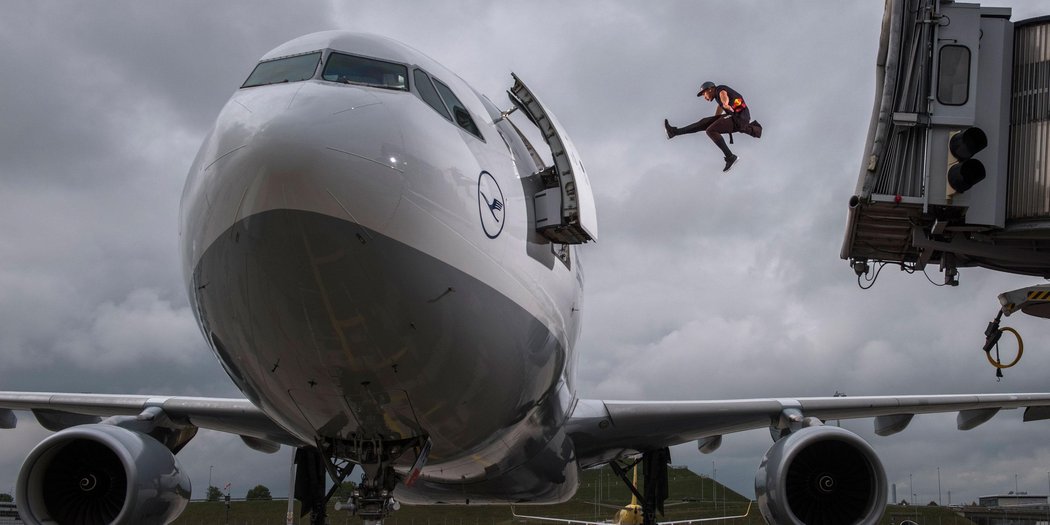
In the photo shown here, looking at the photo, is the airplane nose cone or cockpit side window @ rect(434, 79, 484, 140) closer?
the airplane nose cone

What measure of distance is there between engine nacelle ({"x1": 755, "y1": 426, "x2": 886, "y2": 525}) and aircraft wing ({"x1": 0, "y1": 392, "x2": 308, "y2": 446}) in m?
5.27

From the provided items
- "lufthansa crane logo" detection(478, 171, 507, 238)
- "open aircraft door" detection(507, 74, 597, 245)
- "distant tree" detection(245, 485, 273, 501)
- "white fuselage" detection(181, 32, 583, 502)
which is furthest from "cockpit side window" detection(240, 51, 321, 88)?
"distant tree" detection(245, 485, 273, 501)

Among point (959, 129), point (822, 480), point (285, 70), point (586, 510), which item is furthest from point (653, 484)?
point (586, 510)

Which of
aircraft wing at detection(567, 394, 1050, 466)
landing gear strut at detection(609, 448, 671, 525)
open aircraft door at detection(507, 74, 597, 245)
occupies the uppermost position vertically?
open aircraft door at detection(507, 74, 597, 245)

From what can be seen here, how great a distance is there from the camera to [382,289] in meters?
5.34

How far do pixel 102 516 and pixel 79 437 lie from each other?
33.6 inches

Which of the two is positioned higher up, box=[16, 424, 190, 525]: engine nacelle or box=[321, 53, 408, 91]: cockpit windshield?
box=[321, 53, 408, 91]: cockpit windshield

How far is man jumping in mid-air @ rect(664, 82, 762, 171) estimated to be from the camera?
777cm

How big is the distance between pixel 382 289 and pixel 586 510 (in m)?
50.5

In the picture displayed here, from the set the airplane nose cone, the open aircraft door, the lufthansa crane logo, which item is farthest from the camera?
the open aircraft door

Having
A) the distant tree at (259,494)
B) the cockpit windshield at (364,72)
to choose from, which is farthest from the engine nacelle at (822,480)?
the distant tree at (259,494)

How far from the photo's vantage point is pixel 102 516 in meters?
9.43

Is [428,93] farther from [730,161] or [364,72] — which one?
[730,161]

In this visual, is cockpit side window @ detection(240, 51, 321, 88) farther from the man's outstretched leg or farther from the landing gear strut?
the landing gear strut
